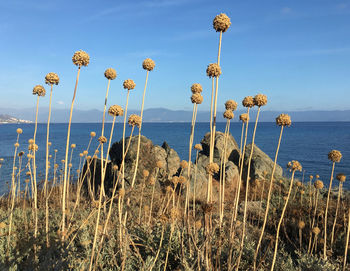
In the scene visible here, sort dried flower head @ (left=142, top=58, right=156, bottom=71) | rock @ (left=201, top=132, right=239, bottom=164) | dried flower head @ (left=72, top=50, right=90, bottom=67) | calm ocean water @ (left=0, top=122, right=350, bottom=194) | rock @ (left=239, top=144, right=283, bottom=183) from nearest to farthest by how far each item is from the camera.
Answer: dried flower head @ (left=72, top=50, right=90, bottom=67) < dried flower head @ (left=142, top=58, right=156, bottom=71) < rock @ (left=239, top=144, right=283, bottom=183) < rock @ (left=201, top=132, right=239, bottom=164) < calm ocean water @ (left=0, top=122, right=350, bottom=194)

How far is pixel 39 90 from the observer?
2.51m

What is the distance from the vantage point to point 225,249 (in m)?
3.60

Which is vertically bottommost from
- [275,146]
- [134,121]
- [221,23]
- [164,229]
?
[275,146]

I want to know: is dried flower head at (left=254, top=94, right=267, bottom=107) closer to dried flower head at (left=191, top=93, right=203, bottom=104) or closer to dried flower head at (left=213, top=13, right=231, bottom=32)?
dried flower head at (left=191, top=93, right=203, bottom=104)

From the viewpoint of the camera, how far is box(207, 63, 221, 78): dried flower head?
212 cm

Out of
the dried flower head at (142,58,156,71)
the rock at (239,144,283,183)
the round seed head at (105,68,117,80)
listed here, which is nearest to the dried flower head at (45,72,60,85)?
the round seed head at (105,68,117,80)

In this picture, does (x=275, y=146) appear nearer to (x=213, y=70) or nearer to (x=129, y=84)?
(x=129, y=84)

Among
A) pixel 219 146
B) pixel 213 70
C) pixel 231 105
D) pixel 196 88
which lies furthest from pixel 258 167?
pixel 213 70

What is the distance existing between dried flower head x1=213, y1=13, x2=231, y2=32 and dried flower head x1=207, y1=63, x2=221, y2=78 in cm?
29

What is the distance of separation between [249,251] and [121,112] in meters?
2.73

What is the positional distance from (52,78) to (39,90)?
309 mm

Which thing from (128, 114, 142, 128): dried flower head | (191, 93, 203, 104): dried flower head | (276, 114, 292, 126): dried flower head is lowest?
(128, 114, 142, 128): dried flower head

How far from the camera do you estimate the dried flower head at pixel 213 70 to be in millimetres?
2115

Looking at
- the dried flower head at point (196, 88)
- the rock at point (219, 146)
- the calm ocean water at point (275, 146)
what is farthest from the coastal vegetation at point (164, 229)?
the rock at point (219, 146)
